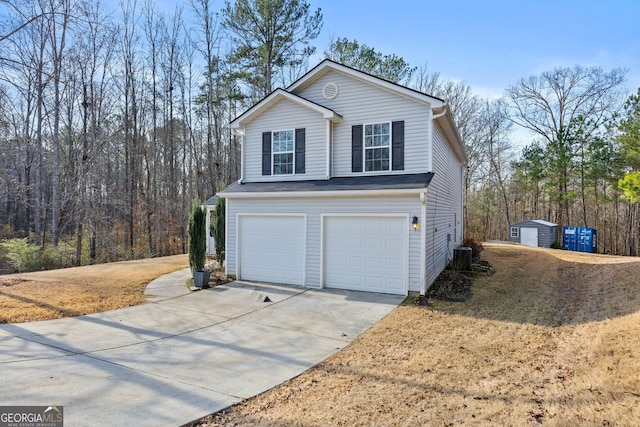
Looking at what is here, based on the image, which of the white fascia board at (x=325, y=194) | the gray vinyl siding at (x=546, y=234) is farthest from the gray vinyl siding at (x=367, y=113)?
the gray vinyl siding at (x=546, y=234)

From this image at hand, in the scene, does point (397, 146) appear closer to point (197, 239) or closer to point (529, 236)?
point (197, 239)

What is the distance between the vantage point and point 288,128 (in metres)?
10.8

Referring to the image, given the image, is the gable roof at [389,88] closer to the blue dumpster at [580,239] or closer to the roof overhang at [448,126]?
the roof overhang at [448,126]

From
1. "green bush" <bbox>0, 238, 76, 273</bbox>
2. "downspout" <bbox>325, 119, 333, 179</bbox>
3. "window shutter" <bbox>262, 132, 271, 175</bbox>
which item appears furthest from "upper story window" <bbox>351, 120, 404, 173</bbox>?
"green bush" <bbox>0, 238, 76, 273</bbox>

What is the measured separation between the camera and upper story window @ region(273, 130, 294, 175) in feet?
35.3

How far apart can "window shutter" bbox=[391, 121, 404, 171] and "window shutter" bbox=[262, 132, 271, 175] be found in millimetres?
3923

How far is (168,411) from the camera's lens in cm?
347

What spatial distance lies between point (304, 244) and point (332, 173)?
2.30 m

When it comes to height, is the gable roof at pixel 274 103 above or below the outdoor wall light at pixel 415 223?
above

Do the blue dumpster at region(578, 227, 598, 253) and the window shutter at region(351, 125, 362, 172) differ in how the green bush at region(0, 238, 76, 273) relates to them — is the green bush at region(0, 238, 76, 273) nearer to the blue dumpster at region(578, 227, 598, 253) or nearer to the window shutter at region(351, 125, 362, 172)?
the window shutter at region(351, 125, 362, 172)

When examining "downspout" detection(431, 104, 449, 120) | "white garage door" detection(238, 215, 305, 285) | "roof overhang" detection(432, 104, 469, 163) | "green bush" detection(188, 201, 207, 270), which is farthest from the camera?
"green bush" detection(188, 201, 207, 270)

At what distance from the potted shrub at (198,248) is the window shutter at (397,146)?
233 inches

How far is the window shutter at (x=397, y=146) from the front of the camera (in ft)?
31.1

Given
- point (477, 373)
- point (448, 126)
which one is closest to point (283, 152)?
point (448, 126)
